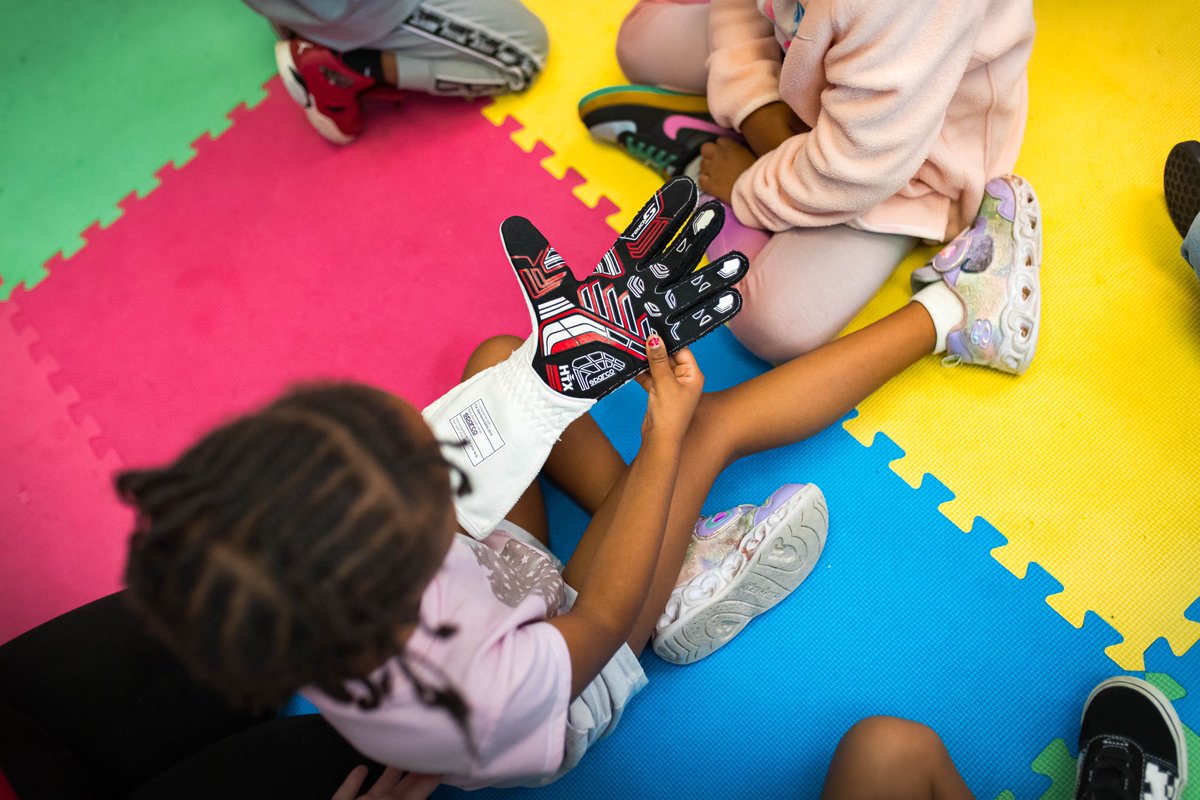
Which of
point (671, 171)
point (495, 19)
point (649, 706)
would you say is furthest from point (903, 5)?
point (649, 706)

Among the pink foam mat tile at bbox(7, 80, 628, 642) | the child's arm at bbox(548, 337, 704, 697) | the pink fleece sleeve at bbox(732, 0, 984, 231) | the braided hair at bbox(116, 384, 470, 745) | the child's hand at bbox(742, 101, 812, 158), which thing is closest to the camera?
the braided hair at bbox(116, 384, 470, 745)

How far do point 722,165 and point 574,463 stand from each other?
0.49 metres

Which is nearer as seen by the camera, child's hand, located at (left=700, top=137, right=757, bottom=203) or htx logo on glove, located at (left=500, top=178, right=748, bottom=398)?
htx logo on glove, located at (left=500, top=178, right=748, bottom=398)

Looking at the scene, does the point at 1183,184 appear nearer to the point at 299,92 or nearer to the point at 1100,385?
the point at 1100,385

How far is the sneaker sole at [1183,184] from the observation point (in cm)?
97

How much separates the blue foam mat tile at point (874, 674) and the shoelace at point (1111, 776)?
0.06 m

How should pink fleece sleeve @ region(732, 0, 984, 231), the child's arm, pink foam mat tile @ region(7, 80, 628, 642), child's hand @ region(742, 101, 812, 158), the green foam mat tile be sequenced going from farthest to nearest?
the green foam mat tile → pink foam mat tile @ region(7, 80, 628, 642) → child's hand @ region(742, 101, 812, 158) → pink fleece sleeve @ region(732, 0, 984, 231) → the child's arm

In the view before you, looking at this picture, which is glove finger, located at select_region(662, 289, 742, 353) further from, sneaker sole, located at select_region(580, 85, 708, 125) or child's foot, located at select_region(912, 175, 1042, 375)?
sneaker sole, located at select_region(580, 85, 708, 125)

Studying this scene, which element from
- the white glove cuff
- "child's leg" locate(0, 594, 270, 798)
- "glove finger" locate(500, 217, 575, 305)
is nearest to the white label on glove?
the white glove cuff

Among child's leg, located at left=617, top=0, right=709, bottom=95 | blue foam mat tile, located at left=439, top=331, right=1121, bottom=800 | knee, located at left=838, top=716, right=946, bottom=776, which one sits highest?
child's leg, located at left=617, top=0, right=709, bottom=95

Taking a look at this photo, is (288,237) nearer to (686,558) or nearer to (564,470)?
(564,470)

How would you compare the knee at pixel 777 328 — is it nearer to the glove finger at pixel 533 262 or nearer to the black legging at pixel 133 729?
the glove finger at pixel 533 262

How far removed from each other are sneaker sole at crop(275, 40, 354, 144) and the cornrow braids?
882mm

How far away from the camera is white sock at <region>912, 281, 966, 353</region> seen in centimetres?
98
